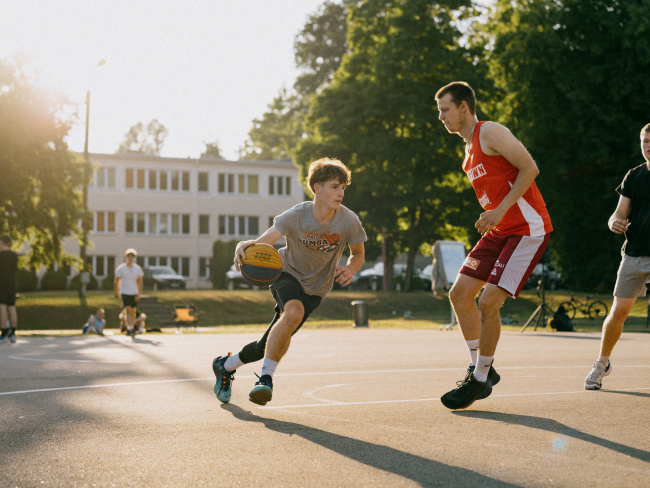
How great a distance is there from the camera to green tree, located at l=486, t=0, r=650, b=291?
36938 mm

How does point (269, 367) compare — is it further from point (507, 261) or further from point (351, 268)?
point (507, 261)

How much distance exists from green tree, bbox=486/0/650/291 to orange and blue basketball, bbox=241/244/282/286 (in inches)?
1310

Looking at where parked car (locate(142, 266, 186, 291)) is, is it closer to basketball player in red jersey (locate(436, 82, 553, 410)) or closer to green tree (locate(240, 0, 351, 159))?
green tree (locate(240, 0, 351, 159))

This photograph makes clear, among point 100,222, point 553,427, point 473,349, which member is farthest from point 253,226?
point 553,427

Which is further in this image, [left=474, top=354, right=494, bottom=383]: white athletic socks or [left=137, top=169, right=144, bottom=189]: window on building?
[left=137, top=169, right=144, bottom=189]: window on building

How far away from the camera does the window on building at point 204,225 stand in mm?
66375

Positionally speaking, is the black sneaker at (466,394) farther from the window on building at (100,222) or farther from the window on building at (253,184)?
the window on building at (253,184)

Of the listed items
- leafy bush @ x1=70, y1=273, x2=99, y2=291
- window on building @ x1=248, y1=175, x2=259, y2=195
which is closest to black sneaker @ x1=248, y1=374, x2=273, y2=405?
leafy bush @ x1=70, y1=273, x2=99, y2=291

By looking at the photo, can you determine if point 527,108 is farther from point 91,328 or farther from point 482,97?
point 91,328

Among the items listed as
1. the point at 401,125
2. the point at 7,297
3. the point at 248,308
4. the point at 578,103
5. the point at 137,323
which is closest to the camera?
the point at 7,297

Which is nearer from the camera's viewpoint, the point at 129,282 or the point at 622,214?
the point at 622,214

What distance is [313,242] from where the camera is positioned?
253 inches

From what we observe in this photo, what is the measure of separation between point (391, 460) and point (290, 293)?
2.27 metres

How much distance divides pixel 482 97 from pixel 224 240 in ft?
106
